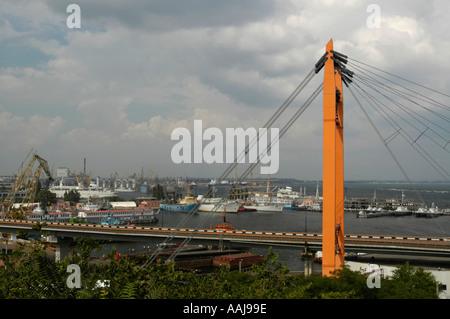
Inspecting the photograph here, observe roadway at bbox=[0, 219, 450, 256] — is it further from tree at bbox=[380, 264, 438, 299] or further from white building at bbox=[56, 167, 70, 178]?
white building at bbox=[56, 167, 70, 178]

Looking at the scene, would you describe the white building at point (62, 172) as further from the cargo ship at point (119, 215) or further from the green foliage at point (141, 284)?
the green foliage at point (141, 284)

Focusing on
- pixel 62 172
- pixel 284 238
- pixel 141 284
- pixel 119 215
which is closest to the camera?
pixel 141 284

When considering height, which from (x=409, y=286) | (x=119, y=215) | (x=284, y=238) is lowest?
(x=119, y=215)

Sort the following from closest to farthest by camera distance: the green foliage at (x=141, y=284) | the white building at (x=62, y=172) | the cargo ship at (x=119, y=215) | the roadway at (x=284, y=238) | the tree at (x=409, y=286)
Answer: the green foliage at (x=141, y=284), the tree at (x=409, y=286), the roadway at (x=284, y=238), the cargo ship at (x=119, y=215), the white building at (x=62, y=172)

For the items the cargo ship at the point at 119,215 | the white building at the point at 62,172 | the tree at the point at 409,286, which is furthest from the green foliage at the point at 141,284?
the white building at the point at 62,172

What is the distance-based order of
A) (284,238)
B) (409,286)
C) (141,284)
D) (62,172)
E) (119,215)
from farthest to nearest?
(62,172) → (119,215) → (284,238) → (409,286) → (141,284)

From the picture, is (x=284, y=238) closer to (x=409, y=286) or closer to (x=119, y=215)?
(x=409, y=286)

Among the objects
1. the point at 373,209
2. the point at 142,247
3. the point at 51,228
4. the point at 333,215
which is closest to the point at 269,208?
the point at 373,209

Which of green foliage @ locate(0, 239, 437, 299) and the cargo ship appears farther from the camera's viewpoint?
the cargo ship

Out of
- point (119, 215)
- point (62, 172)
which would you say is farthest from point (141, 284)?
point (62, 172)

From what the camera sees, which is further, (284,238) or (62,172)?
(62,172)

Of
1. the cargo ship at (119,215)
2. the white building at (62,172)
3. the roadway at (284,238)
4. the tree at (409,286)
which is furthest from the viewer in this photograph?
the white building at (62,172)

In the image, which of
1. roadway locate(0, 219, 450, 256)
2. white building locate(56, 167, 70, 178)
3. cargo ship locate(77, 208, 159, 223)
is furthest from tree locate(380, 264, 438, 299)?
white building locate(56, 167, 70, 178)
